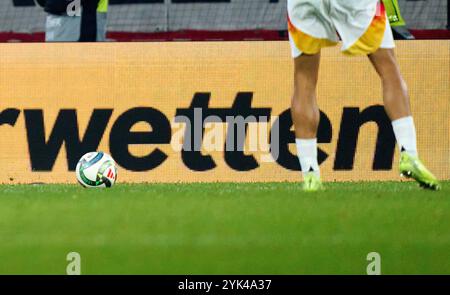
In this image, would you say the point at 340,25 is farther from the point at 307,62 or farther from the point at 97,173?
the point at 97,173

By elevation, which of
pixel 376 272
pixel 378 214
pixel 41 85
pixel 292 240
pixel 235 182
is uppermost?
pixel 41 85

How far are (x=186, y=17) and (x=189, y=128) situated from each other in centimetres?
313

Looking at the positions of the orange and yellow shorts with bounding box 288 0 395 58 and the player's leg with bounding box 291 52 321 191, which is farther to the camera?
the player's leg with bounding box 291 52 321 191

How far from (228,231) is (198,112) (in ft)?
14.1

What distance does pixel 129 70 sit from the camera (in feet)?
35.9

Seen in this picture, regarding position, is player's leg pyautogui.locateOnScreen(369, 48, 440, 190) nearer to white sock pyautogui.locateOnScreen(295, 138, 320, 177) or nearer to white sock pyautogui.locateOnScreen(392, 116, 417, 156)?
white sock pyautogui.locateOnScreen(392, 116, 417, 156)

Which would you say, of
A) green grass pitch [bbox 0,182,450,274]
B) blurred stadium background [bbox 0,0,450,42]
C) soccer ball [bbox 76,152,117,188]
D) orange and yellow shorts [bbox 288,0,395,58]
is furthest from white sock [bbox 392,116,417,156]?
blurred stadium background [bbox 0,0,450,42]

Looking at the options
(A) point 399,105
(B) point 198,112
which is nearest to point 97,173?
(B) point 198,112

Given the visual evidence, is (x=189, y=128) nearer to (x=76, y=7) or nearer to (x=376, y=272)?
(x=76, y=7)

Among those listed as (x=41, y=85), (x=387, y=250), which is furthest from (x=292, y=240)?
(x=41, y=85)

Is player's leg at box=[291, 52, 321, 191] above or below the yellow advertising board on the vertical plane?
below

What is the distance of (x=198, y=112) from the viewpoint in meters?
10.8

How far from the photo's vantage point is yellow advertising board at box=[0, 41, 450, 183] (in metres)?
10.8

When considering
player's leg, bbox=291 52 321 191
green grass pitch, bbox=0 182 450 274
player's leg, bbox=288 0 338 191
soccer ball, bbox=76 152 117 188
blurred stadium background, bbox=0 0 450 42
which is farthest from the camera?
blurred stadium background, bbox=0 0 450 42
